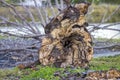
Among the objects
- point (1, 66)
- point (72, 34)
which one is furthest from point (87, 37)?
point (1, 66)

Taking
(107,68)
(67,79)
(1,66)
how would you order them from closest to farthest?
(67,79), (107,68), (1,66)

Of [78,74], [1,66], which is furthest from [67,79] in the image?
[1,66]

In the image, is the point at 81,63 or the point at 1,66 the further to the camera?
the point at 1,66

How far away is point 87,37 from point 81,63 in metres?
0.39

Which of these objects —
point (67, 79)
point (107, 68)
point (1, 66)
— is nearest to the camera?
point (67, 79)

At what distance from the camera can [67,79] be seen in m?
5.41

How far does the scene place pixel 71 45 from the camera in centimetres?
610

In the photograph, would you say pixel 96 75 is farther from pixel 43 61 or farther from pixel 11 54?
pixel 11 54

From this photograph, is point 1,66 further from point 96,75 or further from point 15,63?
point 96,75

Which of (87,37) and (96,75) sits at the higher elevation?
(87,37)

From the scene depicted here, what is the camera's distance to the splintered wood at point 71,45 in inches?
237

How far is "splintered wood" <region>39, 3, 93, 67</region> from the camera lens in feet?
19.7

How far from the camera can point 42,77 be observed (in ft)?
18.1

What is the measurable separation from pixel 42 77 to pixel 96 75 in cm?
71
